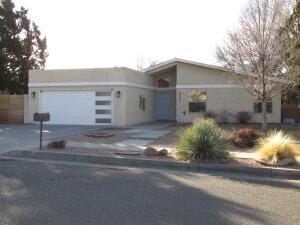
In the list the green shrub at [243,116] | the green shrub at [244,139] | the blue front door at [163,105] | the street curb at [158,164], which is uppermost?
the blue front door at [163,105]

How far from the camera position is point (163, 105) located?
2884cm

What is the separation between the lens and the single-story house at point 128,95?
2314 cm

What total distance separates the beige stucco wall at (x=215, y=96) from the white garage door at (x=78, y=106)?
5.32 metres

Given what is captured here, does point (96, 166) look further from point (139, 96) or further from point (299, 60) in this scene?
point (139, 96)

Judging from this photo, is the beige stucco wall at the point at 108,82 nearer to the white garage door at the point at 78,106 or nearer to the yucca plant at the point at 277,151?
the white garage door at the point at 78,106

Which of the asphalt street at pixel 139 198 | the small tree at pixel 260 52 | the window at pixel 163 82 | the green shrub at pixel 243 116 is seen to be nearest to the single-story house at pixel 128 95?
the green shrub at pixel 243 116

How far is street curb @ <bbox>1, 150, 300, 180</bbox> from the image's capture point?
9.65 meters

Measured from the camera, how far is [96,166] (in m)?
10.8

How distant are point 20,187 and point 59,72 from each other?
17.0m

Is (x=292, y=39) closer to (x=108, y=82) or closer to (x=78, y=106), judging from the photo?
(x=108, y=82)

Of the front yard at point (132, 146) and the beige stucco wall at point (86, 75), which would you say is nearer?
the front yard at point (132, 146)

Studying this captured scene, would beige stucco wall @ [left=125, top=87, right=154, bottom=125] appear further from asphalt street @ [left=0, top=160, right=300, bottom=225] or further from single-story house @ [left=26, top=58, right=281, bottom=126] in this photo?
asphalt street @ [left=0, top=160, right=300, bottom=225]

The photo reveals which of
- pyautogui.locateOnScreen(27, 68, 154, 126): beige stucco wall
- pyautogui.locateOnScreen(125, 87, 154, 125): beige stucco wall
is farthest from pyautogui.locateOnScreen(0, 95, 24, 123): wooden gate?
pyautogui.locateOnScreen(125, 87, 154, 125): beige stucco wall

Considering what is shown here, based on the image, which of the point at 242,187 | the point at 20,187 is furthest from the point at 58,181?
the point at 242,187
